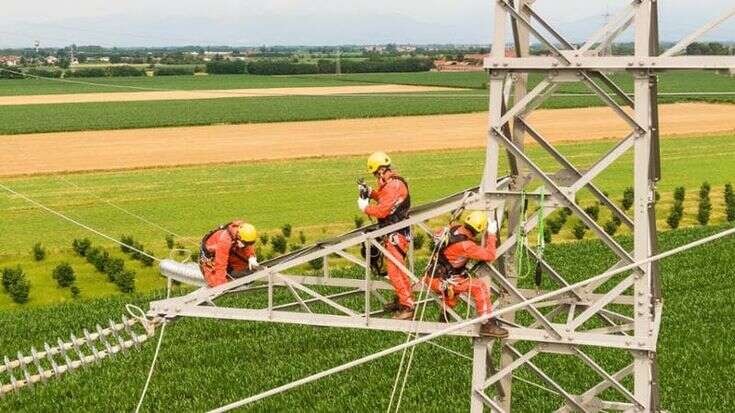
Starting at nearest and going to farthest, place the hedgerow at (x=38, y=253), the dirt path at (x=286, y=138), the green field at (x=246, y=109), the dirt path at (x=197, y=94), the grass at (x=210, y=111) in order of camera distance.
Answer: the hedgerow at (x=38, y=253), the dirt path at (x=286, y=138), the grass at (x=210, y=111), the green field at (x=246, y=109), the dirt path at (x=197, y=94)

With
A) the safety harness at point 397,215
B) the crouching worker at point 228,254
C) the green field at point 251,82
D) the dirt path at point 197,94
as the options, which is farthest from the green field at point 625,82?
the crouching worker at point 228,254

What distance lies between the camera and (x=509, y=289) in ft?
36.0

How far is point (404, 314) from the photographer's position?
11969mm

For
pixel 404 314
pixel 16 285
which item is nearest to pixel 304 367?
pixel 404 314

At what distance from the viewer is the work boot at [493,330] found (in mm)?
10891

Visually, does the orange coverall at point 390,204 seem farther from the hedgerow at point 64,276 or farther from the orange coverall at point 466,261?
the hedgerow at point 64,276

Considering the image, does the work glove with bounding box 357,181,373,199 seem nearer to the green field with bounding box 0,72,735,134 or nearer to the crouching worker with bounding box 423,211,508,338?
the crouching worker with bounding box 423,211,508,338

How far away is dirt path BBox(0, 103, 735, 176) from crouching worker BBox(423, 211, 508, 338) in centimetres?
4610

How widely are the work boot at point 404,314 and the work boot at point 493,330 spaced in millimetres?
1210

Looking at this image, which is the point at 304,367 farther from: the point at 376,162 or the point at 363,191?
the point at 363,191

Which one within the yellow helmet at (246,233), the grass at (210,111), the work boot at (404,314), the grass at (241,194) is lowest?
the grass at (241,194)

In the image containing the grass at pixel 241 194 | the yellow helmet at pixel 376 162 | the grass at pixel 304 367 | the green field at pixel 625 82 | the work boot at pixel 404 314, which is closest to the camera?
the work boot at pixel 404 314

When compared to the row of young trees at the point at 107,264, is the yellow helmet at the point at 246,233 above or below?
above

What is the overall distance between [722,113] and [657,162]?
78069 millimetres
